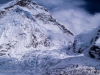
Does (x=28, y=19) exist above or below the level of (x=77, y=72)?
above

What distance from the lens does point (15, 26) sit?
250ft

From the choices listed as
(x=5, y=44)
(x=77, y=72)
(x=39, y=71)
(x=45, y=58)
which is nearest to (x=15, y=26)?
(x=5, y=44)

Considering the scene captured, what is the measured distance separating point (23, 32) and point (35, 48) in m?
8.88

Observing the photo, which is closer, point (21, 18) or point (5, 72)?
point (5, 72)

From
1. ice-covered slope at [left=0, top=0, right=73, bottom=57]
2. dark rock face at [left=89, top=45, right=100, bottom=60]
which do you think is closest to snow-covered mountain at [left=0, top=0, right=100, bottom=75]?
ice-covered slope at [left=0, top=0, right=73, bottom=57]

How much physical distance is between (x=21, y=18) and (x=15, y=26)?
7067 millimetres

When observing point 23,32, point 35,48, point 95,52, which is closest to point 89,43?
point 95,52

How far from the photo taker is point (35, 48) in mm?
70062

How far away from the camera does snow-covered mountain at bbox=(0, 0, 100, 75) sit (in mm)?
38250

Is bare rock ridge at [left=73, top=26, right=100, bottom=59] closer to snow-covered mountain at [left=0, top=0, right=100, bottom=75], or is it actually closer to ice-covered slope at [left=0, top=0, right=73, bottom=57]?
snow-covered mountain at [left=0, top=0, right=100, bottom=75]

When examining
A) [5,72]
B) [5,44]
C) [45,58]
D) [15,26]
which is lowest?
[5,72]

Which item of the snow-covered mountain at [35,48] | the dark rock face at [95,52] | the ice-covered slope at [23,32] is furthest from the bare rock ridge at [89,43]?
the ice-covered slope at [23,32]

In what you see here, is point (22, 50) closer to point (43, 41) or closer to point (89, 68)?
point (43, 41)

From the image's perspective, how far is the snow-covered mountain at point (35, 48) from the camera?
38.2 metres
